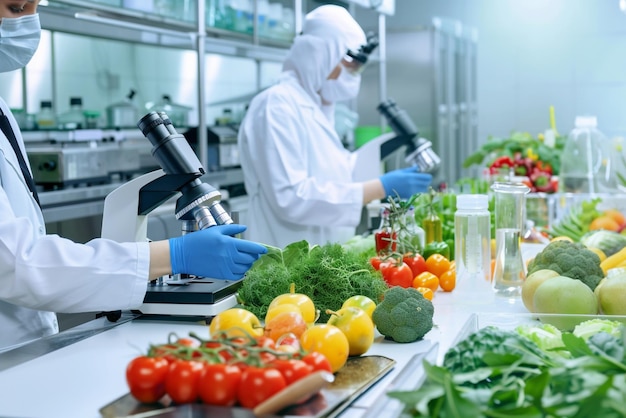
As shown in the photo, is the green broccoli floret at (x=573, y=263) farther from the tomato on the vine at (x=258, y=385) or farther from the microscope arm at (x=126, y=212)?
the tomato on the vine at (x=258, y=385)

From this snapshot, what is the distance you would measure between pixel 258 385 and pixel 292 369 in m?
0.06

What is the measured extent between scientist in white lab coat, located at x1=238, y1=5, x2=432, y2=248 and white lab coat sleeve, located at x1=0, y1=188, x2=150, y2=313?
62.7 inches

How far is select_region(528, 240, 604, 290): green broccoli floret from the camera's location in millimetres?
2195

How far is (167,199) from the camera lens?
2.04m

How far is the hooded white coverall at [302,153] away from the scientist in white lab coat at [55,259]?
1428 mm

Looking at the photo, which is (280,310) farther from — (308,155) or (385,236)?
(308,155)

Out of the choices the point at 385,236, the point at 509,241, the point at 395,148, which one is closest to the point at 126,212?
the point at 385,236

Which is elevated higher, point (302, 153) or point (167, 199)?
point (302, 153)

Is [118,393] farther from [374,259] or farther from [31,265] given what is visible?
[374,259]

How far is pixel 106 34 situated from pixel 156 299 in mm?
1676

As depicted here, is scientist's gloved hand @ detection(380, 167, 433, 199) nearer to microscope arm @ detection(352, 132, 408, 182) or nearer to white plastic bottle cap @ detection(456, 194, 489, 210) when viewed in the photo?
microscope arm @ detection(352, 132, 408, 182)

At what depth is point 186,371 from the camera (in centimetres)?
125

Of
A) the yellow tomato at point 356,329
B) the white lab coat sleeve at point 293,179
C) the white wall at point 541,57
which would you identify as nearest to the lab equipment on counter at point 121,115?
the white lab coat sleeve at point 293,179

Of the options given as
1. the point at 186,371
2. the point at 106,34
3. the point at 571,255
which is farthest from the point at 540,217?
the point at 186,371
